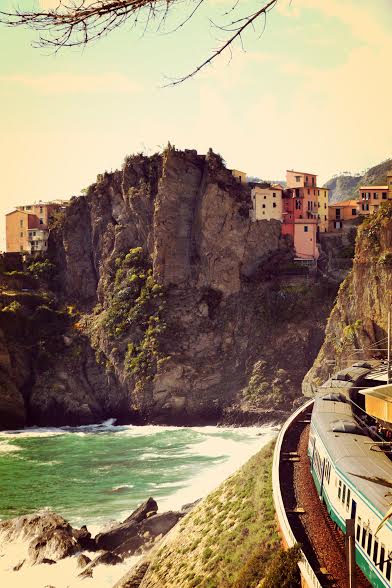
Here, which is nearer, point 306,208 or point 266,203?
point 266,203

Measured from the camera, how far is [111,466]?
48.0 meters

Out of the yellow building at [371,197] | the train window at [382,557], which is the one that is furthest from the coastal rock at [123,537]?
the yellow building at [371,197]

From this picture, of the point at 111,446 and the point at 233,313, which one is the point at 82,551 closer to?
the point at 111,446

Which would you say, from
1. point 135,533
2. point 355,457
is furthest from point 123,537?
point 355,457

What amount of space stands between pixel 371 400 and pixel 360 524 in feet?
29.7

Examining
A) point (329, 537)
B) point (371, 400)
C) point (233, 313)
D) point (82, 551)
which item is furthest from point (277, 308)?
point (371, 400)

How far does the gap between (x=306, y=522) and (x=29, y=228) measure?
6186 cm

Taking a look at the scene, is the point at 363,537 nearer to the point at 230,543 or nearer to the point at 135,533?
the point at 230,543

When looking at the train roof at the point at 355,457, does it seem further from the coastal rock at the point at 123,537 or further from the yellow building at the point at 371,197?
the yellow building at the point at 371,197

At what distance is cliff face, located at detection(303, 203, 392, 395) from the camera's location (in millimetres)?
46500

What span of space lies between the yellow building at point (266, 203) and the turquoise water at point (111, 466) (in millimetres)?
18698

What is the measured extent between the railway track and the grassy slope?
2.54 feet

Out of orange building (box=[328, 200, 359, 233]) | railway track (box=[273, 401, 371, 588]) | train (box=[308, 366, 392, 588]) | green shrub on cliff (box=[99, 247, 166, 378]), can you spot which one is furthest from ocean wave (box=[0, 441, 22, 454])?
orange building (box=[328, 200, 359, 233])

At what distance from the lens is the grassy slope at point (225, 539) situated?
21172 millimetres
